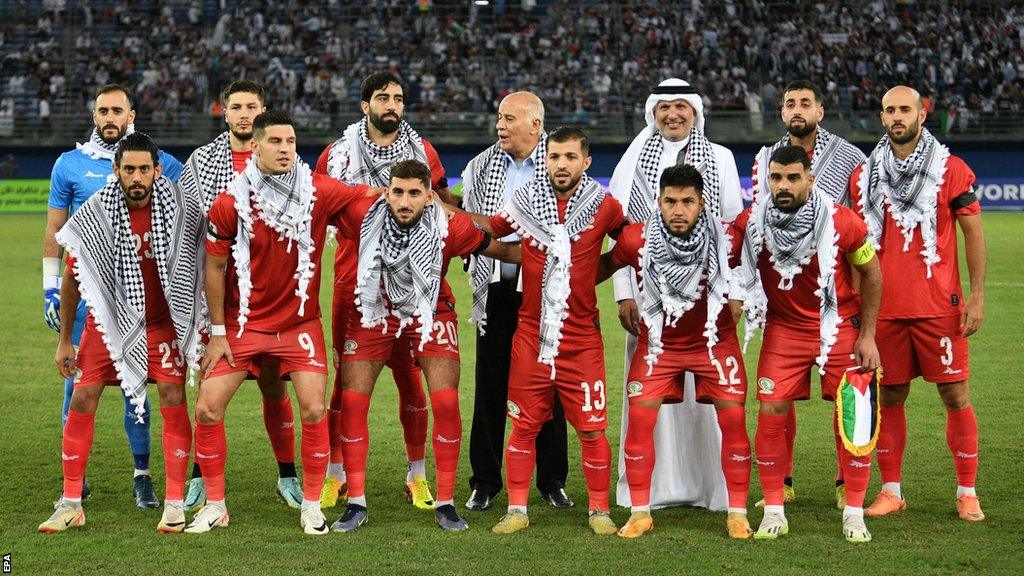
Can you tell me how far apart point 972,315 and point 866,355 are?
79 cm

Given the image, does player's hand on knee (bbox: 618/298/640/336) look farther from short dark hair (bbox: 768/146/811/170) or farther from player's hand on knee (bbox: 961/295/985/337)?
player's hand on knee (bbox: 961/295/985/337)

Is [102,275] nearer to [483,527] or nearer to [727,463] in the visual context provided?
[483,527]

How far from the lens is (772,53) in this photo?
3259cm

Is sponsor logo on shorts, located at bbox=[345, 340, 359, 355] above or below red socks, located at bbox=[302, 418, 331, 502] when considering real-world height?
above

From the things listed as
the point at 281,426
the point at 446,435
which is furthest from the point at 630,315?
the point at 281,426

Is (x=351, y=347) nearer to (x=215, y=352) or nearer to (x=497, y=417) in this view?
(x=215, y=352)

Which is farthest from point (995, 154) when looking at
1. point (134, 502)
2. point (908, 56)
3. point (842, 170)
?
point (134, 502)

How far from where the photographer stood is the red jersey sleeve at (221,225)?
5746 mm

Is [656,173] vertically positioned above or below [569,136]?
below

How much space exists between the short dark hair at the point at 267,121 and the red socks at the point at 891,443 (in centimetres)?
339

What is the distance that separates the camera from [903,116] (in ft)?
20.1

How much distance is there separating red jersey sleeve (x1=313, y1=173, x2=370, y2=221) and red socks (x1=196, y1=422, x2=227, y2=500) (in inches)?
46.4

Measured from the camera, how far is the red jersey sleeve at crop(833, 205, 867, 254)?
5684mm

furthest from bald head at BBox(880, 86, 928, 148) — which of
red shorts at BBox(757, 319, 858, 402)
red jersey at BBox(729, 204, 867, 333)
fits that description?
red shorts at BBox(757, 319, 858, 402)
